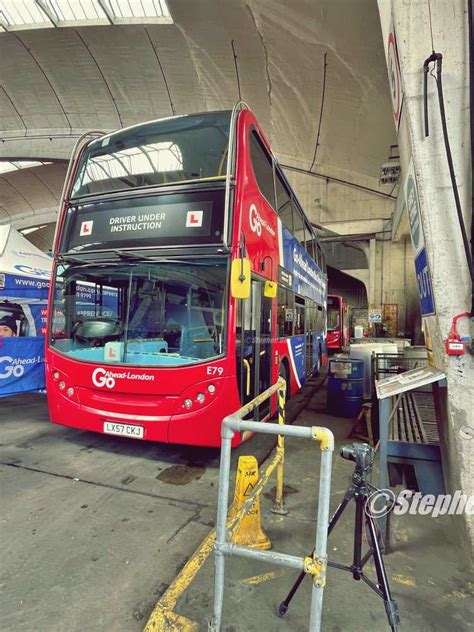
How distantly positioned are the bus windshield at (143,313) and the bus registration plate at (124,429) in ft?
2.30

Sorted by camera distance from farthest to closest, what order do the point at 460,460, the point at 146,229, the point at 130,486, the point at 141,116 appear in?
the point at 141,116 → the point at 146,229 → the point at 130,486 → the point at 460,460

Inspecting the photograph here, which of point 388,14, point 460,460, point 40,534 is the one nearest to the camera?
point 460,460

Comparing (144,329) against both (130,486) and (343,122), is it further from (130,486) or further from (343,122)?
(343,122)

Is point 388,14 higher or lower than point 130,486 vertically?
higher

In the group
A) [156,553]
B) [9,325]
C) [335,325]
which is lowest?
[156,553]

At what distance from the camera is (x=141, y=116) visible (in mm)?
18688

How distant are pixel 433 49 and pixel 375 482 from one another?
3950mm

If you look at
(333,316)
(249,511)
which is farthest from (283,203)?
(333,316)

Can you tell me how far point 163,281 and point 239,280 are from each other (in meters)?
1.12

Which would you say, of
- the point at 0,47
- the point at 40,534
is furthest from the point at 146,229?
the point at 0,47

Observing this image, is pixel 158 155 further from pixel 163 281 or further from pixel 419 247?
pixel 419 247

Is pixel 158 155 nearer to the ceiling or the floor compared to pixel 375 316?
nearer to the ceiling

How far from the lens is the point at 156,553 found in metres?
2.48

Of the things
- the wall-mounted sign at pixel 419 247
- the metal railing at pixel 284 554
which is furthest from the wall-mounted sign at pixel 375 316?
the metal railing at pixel 284 554
